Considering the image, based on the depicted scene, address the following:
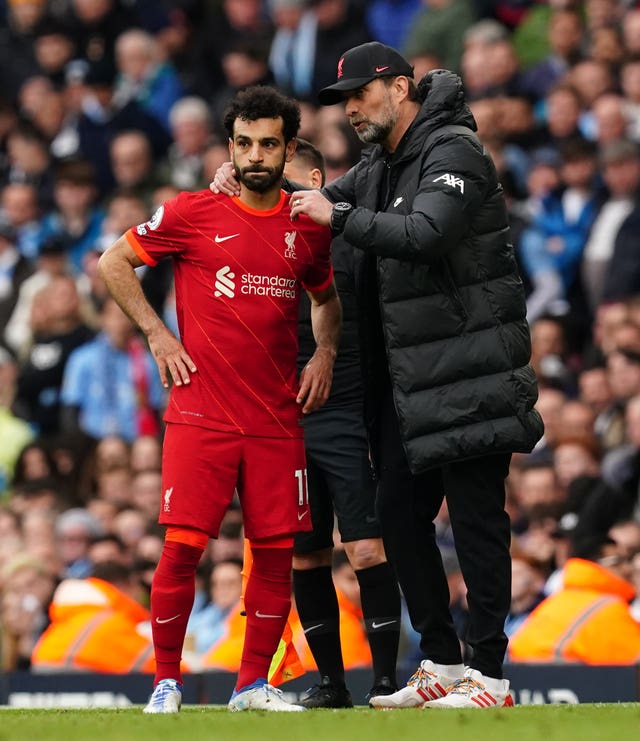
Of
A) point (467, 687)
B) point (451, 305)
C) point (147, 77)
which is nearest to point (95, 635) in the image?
point (467, 687)

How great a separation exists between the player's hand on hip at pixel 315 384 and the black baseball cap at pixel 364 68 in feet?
3.24

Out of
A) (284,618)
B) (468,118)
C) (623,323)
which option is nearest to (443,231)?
(468,118)

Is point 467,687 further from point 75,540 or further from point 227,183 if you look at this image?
point 75,540

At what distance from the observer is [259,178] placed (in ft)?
22.5

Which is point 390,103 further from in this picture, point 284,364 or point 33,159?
point 33,159

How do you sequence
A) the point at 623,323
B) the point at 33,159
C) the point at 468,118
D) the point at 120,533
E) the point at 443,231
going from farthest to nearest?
the point at 33,159 → the point at 120,533 → the point at 623,323 → the point at 468,118 → the point at 443,231

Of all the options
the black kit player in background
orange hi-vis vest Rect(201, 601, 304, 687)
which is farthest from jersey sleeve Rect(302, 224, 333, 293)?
orange hi-vis vest Rect(201, 601, 304, 687)

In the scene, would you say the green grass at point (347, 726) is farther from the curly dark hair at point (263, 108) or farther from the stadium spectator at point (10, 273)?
the stadium spectator at point (10, 273)

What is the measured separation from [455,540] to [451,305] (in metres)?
0.85

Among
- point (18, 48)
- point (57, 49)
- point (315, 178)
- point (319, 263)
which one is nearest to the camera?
point (319, 263)

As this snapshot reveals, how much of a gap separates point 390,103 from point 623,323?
4.68 metres

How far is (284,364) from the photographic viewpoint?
7016 millimetres

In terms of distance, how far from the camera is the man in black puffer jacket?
22.0 feet

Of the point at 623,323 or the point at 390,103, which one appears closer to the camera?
the point at 390,103
